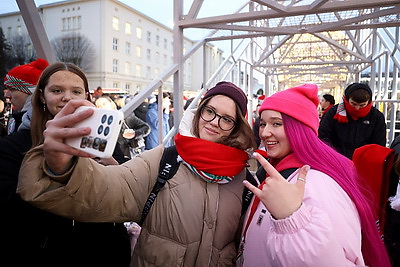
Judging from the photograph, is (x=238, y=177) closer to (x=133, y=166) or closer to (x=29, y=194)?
(x=133, y=166)

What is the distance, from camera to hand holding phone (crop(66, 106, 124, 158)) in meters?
0.82

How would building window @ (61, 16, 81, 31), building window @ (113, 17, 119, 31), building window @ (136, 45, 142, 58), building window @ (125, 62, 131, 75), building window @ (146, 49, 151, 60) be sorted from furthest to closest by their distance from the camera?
1. building window @ (146, 49, 151, 60)
2. building window @ (136, 45, 142, 58)
3. building window @ (125, 62, 131, 75)
4. building window @ (113, 17, 119, 31)
5. building window @ (61, 16, 81, 31)

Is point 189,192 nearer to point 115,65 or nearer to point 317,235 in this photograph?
point 317,235

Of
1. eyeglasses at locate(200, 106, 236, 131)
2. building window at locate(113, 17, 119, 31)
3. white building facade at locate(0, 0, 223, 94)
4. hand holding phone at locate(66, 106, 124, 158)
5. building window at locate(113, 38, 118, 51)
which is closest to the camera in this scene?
hand holding phone at locate(66, 106, 124, 158)

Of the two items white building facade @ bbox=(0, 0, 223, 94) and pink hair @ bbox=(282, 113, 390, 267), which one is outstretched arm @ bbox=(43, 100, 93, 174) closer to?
pink hair @ bbox=(282, 113, 390, 267)

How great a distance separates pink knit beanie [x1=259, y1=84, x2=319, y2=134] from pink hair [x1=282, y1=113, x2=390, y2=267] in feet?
0.12

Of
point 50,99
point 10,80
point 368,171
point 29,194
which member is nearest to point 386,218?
point 368,171

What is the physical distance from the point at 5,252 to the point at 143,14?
49.6 metres

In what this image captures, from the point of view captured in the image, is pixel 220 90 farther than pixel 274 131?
Yes

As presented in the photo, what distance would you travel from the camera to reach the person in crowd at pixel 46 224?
4.10ft

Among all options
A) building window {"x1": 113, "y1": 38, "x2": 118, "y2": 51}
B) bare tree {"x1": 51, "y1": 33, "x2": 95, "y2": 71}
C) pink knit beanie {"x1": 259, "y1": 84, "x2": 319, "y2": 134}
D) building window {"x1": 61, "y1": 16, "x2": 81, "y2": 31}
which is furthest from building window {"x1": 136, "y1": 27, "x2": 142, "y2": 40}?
pink knit beanie {"x1": 259, "y1": 84, "x2": 319, "y2": 134}

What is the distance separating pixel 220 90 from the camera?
1.56 metres

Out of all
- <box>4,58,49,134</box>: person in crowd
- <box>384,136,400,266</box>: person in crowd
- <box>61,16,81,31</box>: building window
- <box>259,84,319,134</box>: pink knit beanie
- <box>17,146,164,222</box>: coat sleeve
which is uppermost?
<box>61,16,81,31</box>: building window

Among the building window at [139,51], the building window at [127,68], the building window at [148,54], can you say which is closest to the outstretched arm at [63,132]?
the building window at [127,68]
